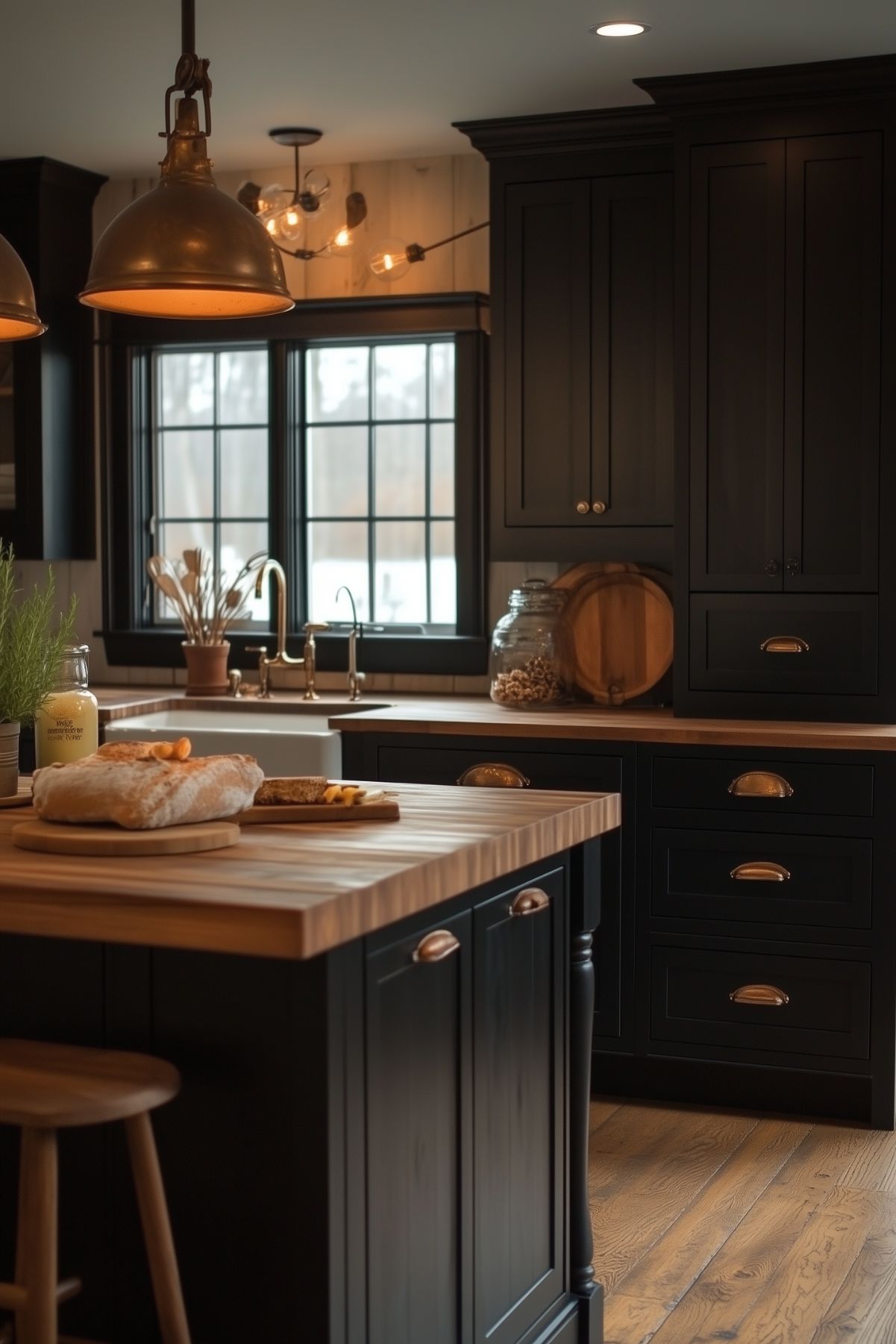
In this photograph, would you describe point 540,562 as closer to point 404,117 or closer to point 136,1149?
point 404,117

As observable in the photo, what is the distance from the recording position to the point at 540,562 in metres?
4.95

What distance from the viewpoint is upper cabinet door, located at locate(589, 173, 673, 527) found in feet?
14.6

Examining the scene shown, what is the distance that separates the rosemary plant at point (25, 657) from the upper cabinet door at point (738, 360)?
2.11 m

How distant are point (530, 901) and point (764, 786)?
1.63m

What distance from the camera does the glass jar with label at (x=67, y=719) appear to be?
2.66 metres

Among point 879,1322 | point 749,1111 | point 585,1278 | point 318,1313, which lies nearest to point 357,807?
point 318,1313

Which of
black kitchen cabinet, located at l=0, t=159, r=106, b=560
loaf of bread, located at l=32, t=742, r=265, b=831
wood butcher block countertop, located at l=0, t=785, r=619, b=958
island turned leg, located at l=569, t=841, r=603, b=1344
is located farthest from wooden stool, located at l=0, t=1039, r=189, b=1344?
black kitchen cabinet, located at l=0, t=159, r=106, b=560

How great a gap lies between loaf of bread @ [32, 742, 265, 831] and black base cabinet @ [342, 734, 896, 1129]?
192cm

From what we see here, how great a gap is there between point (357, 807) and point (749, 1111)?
210 cm

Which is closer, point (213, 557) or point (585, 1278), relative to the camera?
point (585, 1278)

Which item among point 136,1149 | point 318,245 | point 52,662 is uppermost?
point 318,245

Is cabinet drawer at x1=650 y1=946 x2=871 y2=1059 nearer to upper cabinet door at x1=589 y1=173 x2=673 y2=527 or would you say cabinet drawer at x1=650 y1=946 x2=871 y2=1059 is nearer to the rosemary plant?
upper cabinet door at x1=589 y1=173 x2=673 y2=527

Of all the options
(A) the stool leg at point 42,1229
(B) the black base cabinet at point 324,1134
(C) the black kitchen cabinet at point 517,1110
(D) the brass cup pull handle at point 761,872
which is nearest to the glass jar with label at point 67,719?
(B) the black base cabinet at point 324,1134

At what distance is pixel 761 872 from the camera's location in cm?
403
